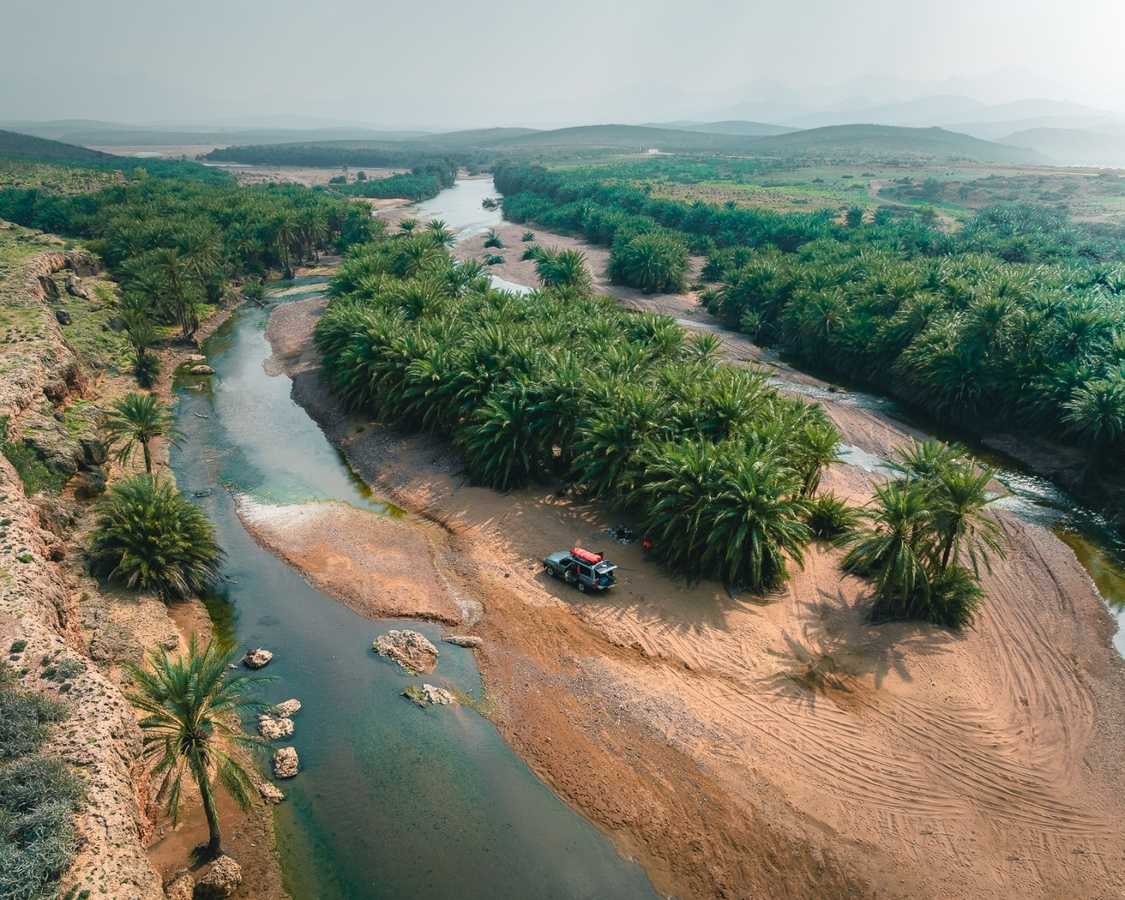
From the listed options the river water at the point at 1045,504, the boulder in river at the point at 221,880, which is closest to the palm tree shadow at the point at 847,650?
the river water at the point at 1045,504

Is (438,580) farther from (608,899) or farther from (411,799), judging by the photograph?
(608,899)

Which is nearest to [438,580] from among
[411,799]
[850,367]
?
[411,799]

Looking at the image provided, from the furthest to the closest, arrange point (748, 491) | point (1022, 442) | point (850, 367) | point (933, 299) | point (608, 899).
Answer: point (850, 367) < point (933, 299) < point (1022, 442) < point (748, 491) < point (608, 899)

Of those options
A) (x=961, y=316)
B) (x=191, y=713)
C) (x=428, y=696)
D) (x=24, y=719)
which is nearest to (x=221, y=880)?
(x=191, y=713)

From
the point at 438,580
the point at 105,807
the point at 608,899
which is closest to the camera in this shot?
the point at 105,807

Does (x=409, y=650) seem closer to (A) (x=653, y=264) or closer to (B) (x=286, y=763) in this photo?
(B) (x=286, y=763)

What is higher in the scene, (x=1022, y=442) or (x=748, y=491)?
(x=748, y=491)

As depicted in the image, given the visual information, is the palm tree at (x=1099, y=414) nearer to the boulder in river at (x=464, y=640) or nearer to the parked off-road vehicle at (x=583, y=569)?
the parked off-road vehicle at (x=583, y=569)
